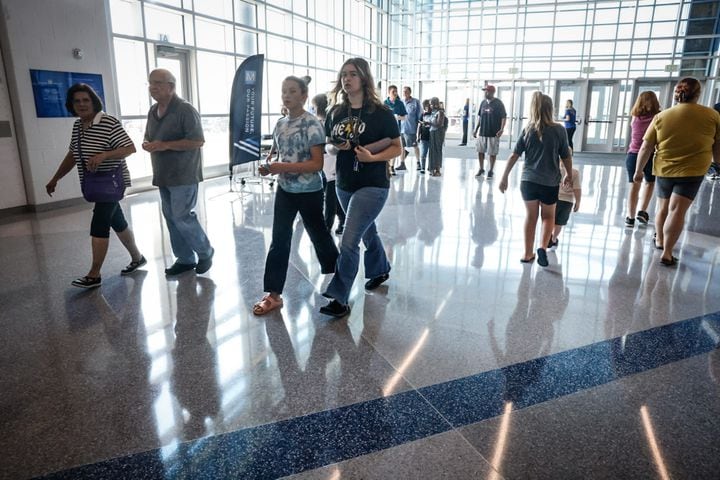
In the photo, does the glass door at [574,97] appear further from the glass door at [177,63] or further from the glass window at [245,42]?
the glass door at [177,63]

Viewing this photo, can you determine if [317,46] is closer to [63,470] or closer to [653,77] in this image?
[653,77]

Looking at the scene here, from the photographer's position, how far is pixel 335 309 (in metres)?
3.38

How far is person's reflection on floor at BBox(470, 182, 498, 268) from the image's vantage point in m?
4.88

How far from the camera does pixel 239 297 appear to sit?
377cm

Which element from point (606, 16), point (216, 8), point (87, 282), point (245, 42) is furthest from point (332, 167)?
point (606, 16)

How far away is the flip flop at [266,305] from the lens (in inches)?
135

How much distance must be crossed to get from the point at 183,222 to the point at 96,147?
845mm

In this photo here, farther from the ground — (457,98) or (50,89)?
(457,98)

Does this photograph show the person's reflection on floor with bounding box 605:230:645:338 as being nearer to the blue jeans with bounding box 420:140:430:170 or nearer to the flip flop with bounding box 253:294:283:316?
the flip flop with bounding box 253:294:283:316

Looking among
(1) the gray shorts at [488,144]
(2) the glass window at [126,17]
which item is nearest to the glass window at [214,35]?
(2) the glass window at [126,17]

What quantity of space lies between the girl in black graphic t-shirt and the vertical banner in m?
4.11

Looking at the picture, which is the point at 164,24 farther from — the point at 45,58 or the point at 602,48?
the point at 602,48

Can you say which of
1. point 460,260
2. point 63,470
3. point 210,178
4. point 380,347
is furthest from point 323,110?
point 210,178

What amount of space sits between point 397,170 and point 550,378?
8.74 metres
